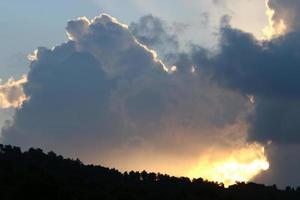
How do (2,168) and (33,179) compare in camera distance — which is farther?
(2,168)

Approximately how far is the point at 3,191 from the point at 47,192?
1057 cm

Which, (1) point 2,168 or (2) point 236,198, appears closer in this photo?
(1) point 2,168

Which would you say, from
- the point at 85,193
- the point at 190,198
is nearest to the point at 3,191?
the point at 85,193

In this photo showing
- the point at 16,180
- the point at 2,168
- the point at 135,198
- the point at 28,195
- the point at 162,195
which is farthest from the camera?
the point at 162,195

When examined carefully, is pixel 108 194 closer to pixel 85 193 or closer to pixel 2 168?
pixel 85 193

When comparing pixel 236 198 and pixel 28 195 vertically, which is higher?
pixel 236 198

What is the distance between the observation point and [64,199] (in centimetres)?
13512

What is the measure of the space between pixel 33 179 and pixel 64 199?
22.3ft

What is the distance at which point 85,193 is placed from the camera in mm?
152250

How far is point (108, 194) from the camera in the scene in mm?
155875

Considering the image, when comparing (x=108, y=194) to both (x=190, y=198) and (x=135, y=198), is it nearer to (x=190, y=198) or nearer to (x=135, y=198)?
(x=135, y=198)

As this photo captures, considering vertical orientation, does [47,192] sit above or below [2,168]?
below

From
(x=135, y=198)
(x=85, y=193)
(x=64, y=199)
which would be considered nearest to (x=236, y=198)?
(x=135, y=198)

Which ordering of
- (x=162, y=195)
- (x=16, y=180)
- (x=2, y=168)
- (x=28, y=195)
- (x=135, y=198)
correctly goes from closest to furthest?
(x=28, y=195) → (x=16, y=180) → (x=135, y=198) → (x=2, y=168) → (x=162, y=195)
